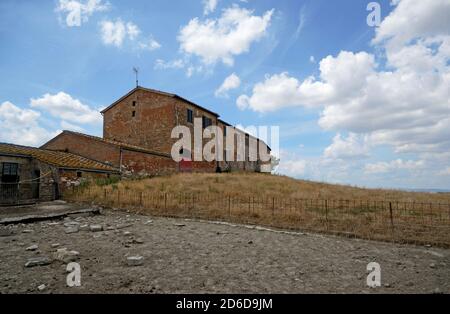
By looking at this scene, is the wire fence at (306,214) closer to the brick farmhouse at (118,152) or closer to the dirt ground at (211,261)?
the dirt ground at (211,261)

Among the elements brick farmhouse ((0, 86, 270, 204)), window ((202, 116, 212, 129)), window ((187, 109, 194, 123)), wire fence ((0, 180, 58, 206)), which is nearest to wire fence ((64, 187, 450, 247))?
wire fence ((0, 180, 58, 206))

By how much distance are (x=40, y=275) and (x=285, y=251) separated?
507 cm

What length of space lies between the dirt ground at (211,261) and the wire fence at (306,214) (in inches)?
41.0

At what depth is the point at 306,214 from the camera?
11.6 meters

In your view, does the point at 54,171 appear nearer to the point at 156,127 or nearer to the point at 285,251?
the point at 156,127

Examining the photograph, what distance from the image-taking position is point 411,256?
683 centimetres

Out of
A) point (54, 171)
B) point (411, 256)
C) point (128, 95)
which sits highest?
point (128, 95)

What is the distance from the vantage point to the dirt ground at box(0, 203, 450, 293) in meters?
4.58

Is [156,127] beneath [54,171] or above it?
above

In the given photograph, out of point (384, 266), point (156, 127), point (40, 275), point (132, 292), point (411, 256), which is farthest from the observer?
point (156, 127)

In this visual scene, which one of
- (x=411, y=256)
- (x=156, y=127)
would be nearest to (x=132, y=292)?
(x=411, y=256)

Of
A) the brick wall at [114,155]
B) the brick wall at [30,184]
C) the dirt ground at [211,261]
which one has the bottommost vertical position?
the dirt ground at [211,261]

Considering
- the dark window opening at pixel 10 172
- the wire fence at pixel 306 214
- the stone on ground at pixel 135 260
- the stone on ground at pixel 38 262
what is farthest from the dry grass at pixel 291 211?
the stone on ground at pixel 38 262

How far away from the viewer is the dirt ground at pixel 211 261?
458 cm
